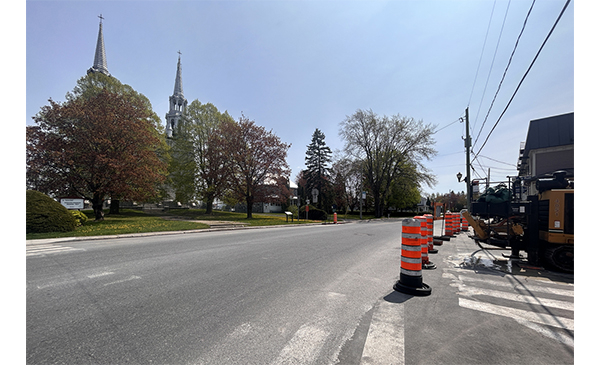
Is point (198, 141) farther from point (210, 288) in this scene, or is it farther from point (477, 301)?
point (477, 301)

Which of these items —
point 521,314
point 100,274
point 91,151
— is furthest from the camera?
point 91,151

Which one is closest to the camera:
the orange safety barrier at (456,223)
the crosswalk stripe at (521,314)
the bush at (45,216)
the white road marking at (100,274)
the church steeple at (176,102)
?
the crosswalk stripe at (521,314)

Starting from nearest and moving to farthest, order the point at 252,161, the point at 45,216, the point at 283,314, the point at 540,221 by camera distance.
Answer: the point at 283,314 < the point at 540,221 < the point at 45,216 < the point at 252,161

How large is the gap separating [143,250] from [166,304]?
5204mm

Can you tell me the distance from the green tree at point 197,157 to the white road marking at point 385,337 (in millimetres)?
27615

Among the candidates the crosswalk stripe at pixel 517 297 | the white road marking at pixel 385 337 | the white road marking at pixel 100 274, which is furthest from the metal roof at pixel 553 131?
the white road marking at pixel 100 274

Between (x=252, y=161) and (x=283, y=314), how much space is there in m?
26.7

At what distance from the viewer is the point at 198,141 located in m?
33.5

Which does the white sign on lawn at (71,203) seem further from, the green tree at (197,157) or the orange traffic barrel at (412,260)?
the orange traffic barrel at (412,260)

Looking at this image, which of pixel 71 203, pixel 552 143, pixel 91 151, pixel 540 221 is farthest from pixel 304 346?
pixel 552 143

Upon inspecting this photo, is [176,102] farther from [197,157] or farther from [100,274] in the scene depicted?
[100,274]

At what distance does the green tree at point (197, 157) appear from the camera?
1201 inches

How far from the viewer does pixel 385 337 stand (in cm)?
320

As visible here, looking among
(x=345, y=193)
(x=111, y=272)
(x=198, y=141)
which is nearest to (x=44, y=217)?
(x=111, y=272)
